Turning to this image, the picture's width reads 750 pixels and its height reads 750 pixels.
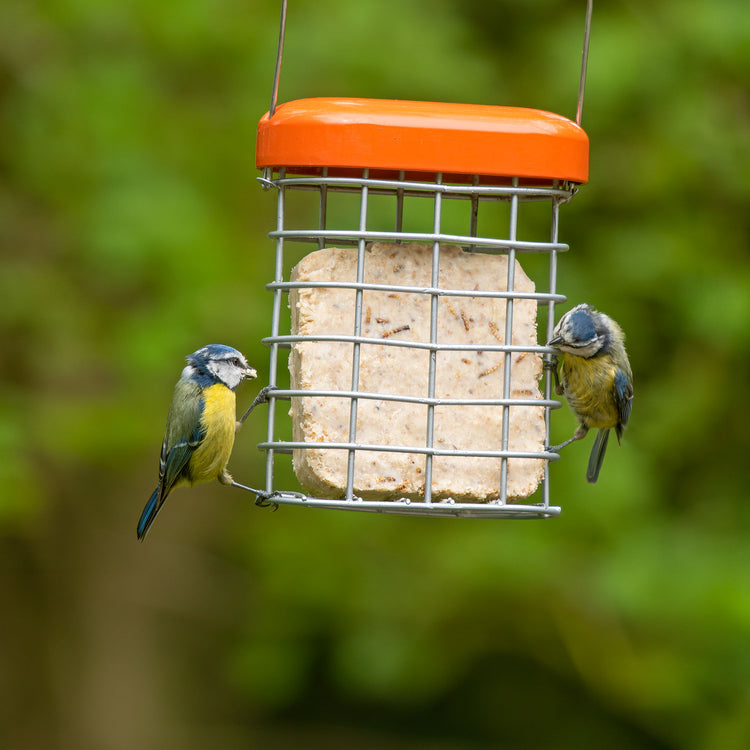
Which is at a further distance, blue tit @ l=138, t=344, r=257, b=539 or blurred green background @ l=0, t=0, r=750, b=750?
blurred green background @ l=0, t=0, r=750, b=750

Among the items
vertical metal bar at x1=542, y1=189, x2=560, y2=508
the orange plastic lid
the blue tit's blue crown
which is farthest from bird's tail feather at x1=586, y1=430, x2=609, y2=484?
the orange plastic lid

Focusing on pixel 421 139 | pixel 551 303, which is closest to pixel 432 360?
pixel 551 303

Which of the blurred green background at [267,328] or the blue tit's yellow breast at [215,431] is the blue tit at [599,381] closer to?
the blue tit's yellow breast at [215,431]

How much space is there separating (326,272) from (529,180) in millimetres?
726

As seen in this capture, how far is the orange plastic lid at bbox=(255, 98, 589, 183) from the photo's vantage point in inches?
122

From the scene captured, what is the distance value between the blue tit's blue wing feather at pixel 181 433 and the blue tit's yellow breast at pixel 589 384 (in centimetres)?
145

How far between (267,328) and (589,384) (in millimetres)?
2135

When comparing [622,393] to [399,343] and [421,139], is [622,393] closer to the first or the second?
[399,343]

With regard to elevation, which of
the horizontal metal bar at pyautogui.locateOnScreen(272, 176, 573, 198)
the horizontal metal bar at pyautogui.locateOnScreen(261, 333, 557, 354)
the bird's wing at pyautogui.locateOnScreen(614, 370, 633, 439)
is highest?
the horizontal metal bar at pyautogui.locateOnScreen(272, 176, 573, 198)

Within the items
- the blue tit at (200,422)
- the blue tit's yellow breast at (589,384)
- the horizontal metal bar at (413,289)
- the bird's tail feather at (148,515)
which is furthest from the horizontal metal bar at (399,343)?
the bird's tail feather at (148,515)

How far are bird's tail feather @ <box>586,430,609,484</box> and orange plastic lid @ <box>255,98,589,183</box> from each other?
1.96 metres

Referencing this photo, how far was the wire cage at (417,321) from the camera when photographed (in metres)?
3.14

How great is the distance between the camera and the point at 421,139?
3.10 metres

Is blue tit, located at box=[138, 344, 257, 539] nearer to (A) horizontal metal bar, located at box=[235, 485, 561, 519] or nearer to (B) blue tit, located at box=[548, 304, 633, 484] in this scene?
(A) horizontal metal bar, located at box=[235, 485, 561, 519]
